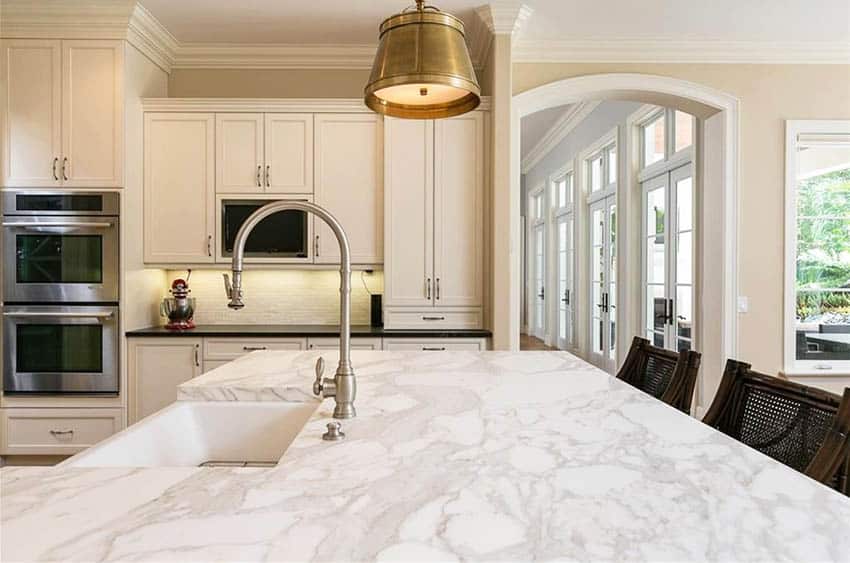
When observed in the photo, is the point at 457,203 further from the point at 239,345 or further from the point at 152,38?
the point at 152,38

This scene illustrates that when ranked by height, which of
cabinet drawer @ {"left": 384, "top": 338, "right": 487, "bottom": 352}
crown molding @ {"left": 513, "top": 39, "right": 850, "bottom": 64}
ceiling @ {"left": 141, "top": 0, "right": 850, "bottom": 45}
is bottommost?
cabinet drawer @ {"left": 384, "top": 338, "right": 487, "bottom": 352}

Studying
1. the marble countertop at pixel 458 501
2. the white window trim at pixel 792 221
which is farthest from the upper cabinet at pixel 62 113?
the white window trim at pixel 792 221

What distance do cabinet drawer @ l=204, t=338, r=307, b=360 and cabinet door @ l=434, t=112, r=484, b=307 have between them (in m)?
1.02

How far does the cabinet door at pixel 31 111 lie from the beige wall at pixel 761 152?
10.1 ft

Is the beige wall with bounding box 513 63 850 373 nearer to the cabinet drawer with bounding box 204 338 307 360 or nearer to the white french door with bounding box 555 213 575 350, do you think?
the cabinet drawer with bounding box 204 338 307 360

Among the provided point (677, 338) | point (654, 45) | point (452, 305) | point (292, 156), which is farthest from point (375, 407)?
point (677, 338)

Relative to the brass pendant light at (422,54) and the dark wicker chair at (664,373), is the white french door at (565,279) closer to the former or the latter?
the dark wicker chair at (664,373)

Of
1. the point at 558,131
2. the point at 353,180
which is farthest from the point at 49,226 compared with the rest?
the point at 558,131

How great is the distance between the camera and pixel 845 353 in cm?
401

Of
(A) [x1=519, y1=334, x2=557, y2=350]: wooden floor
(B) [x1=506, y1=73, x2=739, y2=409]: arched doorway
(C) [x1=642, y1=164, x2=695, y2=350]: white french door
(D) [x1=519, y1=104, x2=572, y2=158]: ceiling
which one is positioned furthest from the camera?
(A) [x1=519, y1=334, x2=557, y2=350]: wooden floor

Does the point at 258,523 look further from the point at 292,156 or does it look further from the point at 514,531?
the point at 292,156

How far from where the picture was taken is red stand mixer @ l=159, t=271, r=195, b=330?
12.6 feet

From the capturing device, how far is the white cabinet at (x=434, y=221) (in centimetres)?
375

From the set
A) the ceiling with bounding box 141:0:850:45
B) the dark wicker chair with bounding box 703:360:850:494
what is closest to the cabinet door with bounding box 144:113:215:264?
the ceiling with bounding box 141:0:850:45
